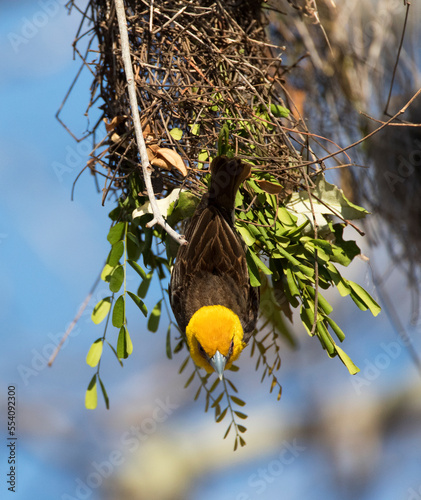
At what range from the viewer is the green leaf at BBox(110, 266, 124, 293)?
184cm

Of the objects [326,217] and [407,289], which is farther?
[407,289]

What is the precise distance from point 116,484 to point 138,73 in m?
3.30

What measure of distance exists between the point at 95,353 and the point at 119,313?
0.62 feet

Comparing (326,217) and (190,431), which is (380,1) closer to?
(326,217)

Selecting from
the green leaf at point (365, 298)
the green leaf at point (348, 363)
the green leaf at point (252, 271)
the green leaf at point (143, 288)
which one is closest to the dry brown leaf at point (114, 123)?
the green leaf at point (143, 288)

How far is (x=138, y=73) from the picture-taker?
6.75ft

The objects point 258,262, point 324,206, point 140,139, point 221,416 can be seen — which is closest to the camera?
point 140,139

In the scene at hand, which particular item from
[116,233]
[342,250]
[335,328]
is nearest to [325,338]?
[335,328]

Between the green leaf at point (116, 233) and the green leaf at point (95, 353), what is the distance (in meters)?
0.34

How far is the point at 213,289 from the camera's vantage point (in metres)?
2.00

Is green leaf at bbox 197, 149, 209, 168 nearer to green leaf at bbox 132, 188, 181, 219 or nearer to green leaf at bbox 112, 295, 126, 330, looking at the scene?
green leaf at bbox 132, 188, 181, 219

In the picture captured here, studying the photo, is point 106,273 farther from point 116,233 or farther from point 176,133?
point 176,133

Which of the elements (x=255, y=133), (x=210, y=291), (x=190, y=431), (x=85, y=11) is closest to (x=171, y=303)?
(x=210, y=291)

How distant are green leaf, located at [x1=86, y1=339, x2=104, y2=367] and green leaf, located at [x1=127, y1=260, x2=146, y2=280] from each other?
277 mm
